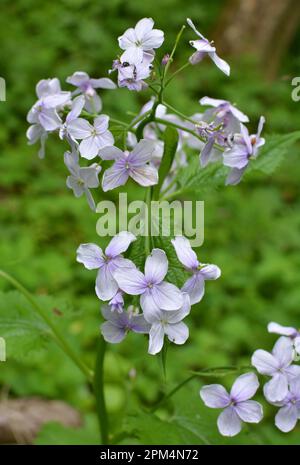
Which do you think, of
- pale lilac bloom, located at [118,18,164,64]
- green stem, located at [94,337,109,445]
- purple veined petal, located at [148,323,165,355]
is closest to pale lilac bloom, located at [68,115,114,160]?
pale lilac bloom, located at [118,18,164,64]

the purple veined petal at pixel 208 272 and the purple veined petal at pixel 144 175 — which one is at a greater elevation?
the purple veined petal at pixel 144 175

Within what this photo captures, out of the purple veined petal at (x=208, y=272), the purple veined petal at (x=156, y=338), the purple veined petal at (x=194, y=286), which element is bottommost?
the purple veined petal at (x=156, y=338)

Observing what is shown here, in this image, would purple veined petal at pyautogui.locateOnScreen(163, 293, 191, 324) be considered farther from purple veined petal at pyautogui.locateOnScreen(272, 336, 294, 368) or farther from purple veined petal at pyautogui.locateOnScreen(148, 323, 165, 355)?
purple veined petal at pyautogui.locateOnScreen(272, 336, 294, 368)

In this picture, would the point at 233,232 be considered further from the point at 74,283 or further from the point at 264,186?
the point at 74,283

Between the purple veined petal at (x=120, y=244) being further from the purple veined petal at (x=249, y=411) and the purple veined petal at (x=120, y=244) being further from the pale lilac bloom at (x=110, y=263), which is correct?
the purple veined petal at (x=249, y=411)

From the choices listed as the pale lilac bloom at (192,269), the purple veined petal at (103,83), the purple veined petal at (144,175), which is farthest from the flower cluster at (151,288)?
the purple veined petal at (103,83)
